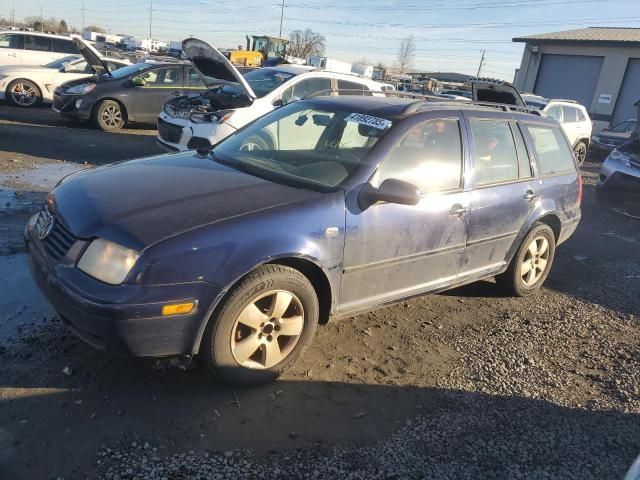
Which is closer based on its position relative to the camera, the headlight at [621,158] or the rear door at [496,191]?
the rear door at [496,191]

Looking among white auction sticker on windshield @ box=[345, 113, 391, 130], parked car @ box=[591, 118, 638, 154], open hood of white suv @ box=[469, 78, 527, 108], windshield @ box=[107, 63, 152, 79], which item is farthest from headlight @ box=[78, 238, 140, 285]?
parked car @ box=[591, 118, 638, 154]

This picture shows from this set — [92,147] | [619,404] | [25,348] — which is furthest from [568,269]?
[92,147]

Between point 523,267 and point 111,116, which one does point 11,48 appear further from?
point 523,267

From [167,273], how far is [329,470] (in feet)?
4.07

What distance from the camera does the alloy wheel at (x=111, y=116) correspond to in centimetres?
1125

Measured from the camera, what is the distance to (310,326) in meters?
3.21

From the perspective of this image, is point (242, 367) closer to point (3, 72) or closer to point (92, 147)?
point (92, 147)

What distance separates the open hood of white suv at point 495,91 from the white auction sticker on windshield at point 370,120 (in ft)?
12.1

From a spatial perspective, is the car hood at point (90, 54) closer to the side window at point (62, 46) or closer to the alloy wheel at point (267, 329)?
the side window at point (62, 46)

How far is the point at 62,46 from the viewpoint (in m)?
15.0

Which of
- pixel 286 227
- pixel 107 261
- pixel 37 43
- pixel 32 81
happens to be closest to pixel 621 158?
pixel 286 227

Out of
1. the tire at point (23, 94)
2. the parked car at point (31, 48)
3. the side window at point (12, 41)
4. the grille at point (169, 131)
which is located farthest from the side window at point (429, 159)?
the side window at point (12, 41)

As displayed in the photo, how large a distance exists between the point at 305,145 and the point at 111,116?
886cm

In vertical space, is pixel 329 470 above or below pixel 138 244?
below
